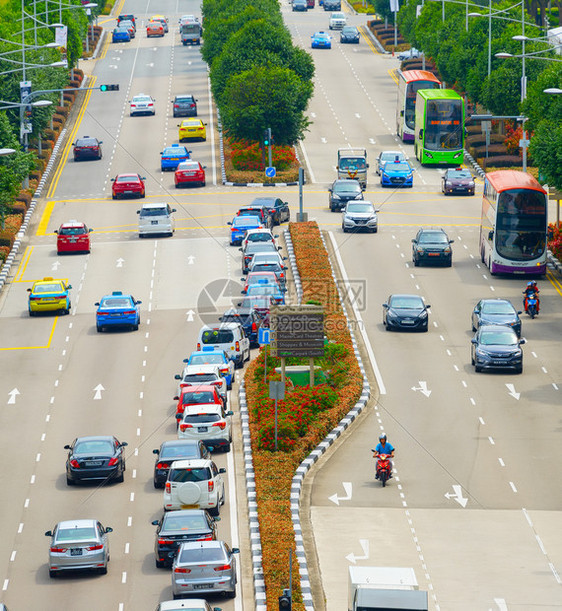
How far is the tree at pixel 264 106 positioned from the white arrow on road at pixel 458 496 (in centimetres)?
5245

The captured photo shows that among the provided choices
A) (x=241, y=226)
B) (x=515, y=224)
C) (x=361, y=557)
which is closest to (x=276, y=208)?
(x=241, y=226)

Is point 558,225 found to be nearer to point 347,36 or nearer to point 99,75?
point 99,75

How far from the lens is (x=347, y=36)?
137250mm

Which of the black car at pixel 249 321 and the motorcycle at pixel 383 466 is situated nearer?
the motorcycle at pixel 383 466

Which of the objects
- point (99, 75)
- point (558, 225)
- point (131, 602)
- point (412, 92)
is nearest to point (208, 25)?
point (99, 75)

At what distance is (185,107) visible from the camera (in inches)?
4161

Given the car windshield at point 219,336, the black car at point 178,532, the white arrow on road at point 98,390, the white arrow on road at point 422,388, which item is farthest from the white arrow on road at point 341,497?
the car windshield at point 219,336

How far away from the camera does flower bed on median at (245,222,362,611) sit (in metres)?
32.4

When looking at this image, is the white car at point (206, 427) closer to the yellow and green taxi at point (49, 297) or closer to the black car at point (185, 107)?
the yellow and green taxi at point (49, 297)

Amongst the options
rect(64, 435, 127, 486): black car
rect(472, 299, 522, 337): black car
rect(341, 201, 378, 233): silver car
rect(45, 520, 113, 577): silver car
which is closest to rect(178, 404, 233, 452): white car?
rect(64, 435, 127, 486): black car

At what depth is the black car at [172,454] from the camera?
38.0 metres

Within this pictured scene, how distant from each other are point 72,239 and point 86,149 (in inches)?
941

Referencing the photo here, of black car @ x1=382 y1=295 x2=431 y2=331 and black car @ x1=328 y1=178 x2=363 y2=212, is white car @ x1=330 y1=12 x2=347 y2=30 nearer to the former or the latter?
black car @ x1=328 y1=178 x2=363 y2=212

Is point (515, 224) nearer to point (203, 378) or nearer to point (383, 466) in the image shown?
point (203, 378)
